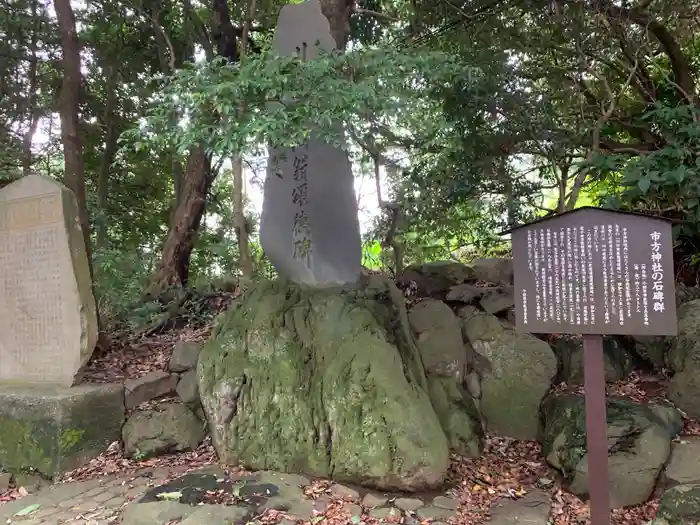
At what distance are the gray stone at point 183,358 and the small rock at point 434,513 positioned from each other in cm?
291

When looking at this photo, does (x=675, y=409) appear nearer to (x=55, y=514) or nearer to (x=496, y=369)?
(x=496, y=369)

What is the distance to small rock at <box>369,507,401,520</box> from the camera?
12.6 ft

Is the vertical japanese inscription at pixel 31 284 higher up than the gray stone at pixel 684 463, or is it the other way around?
the vertical japanese inscription at pixel 31 284

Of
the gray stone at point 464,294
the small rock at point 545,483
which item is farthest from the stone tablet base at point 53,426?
the small rock at point 545,483

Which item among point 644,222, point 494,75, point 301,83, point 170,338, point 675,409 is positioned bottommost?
point 675,409

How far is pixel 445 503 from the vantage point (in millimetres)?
4047

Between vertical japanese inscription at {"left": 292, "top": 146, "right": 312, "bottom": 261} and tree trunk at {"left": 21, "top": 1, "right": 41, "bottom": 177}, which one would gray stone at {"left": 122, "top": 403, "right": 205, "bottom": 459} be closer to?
Result: vertical japanese inscription at {"left": 292, "top": 146, "right": 312, "bottom": 261}

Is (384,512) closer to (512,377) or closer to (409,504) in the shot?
(409,504)

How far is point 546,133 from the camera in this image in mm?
6336

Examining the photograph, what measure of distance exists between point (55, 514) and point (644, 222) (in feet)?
14.6

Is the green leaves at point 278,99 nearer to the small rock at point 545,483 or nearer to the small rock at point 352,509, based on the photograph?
the small rock at point 352,509

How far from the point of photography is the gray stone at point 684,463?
4.01 metres

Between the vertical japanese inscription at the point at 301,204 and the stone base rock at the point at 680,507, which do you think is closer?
the stone base rock at the point at 680,507

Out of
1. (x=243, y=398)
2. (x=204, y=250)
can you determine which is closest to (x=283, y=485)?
(x=243, y=398)
